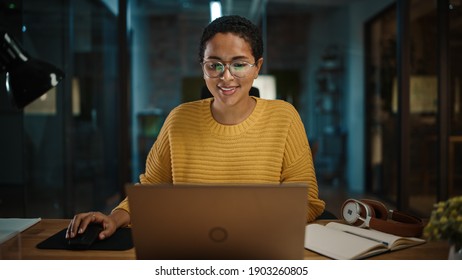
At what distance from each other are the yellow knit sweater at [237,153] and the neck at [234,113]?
2cm

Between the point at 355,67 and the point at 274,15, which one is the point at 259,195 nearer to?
the point at 274,15

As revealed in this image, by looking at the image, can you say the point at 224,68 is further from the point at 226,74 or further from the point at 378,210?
the point at 378,210

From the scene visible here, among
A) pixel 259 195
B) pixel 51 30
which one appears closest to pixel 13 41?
pixel 259 195

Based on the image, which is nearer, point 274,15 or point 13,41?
point 13,41

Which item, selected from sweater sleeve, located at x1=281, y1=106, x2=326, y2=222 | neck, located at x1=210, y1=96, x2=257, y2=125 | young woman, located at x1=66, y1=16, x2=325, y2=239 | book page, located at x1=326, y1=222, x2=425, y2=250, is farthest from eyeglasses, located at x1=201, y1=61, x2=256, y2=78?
book page, located at x1=326, y1=222, x2=425, y2=250

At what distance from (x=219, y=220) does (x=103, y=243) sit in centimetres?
→ 45

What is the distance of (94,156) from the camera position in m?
4.45

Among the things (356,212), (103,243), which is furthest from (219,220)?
(356,212)

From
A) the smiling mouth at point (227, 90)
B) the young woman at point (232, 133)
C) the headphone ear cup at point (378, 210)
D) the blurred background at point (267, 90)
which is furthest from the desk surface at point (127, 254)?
the blurred background at point (267, 90)

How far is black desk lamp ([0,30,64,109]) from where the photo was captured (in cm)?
129

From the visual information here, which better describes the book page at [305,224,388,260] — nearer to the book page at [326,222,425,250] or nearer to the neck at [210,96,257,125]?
the book page at [326,222,425,250]

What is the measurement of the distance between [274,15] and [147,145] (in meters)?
1.95

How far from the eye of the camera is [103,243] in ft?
3.90

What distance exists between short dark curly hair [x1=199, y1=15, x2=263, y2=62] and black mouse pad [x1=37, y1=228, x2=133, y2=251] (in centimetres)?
63
